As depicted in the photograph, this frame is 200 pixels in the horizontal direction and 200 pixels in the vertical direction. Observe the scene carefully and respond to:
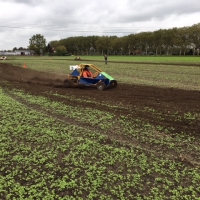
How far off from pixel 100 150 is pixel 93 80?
8.13 meters

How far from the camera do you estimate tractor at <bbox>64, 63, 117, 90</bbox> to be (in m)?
13.0

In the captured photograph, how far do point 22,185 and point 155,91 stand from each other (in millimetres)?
9669

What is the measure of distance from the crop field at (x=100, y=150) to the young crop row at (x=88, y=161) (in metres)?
0.02

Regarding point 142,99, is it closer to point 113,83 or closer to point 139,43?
point 113,83

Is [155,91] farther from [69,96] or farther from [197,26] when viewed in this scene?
[197,26]

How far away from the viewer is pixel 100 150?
553 centimetres

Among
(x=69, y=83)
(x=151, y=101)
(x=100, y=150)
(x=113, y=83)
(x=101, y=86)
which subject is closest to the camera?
(x=100, y=150)

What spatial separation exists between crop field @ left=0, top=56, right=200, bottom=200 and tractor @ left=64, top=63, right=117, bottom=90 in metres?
3.14

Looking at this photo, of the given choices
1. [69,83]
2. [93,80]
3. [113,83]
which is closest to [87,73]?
[93,80]

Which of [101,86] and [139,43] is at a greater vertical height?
[139,43]

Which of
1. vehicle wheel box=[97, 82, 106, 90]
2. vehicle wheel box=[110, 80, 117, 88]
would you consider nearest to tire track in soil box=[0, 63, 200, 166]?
vehicle wheel box=[110, 80, 117, 88]

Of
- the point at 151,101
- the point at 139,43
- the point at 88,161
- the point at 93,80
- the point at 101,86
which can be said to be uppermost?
the point at 139,43

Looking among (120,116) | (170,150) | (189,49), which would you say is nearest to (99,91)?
(120,116)

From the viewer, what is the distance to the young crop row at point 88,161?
4.08 metres
